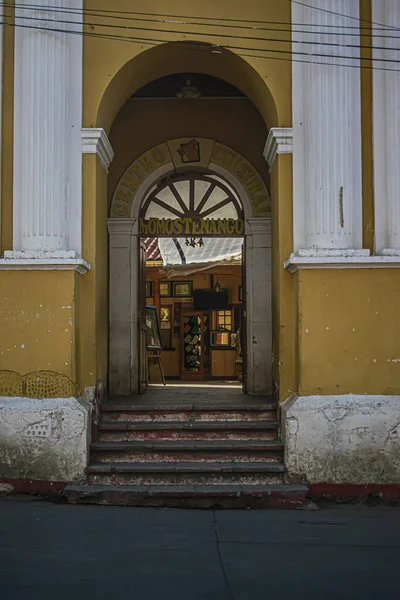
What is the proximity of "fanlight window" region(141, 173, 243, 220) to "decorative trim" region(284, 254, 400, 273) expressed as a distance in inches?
140

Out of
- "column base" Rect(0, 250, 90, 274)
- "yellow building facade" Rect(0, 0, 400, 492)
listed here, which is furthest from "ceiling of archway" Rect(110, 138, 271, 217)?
"column base" Rect(0, 250, 90, 274)

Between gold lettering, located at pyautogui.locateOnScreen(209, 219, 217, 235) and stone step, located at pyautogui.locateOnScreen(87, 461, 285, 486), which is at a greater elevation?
gold lettering, located at pyautogui.locateOnScreen(209, 219, 217, 235)

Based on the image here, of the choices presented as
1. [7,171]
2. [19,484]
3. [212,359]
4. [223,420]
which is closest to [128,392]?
[223,420]

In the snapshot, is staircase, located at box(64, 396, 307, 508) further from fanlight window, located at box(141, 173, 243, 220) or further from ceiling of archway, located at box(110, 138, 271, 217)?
fanlight window, located at box(141, 173, 243, 220)

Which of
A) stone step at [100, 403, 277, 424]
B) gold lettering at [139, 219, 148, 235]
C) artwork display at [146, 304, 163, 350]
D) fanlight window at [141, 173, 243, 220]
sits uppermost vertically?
fanlight window at [141, 173, 243, 220]

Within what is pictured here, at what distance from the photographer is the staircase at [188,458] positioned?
25.1 ft

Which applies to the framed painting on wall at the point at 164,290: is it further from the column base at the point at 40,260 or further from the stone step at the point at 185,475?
the stone step at the point at 185,475

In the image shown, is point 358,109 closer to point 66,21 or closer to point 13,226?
point 66,21

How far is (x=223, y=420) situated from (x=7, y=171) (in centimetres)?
386

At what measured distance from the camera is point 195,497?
7660mm

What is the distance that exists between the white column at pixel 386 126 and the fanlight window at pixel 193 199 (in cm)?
338

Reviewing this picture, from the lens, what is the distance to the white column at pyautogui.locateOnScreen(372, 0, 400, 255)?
27.0 feet

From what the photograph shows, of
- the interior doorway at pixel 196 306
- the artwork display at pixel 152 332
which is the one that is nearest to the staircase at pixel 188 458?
the artwork display at pixel 152 332

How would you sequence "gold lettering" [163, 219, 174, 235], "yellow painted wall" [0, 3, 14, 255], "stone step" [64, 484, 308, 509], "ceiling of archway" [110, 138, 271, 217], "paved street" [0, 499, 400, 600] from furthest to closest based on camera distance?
1. "gold lettering" [163, 219, 174, 235]
2. "ceiling of archway" [110, 138, 271, 217]
3. "yellow painted wall" [0, 3, 14, 255]
4. "stone step" [64, 484, 308, 509]
5. "paved street" [0, 499, 400, 600]
